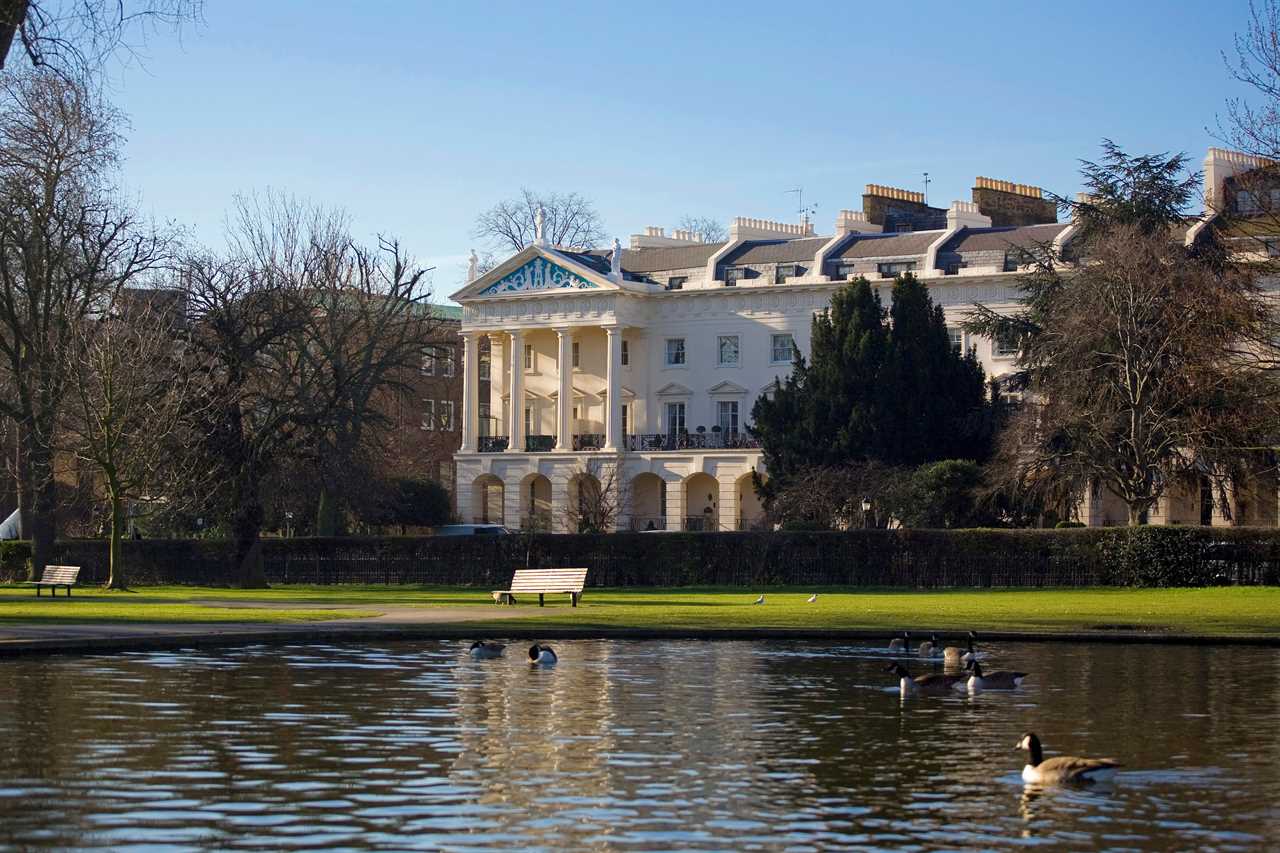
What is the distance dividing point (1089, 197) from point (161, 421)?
32434 millimetres

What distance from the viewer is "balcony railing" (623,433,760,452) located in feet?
286

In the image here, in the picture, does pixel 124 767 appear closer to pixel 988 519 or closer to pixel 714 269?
pixel 988 519

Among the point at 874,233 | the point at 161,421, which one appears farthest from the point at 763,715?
the point at 874,233

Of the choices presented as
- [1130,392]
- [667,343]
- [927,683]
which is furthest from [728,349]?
[927,683]

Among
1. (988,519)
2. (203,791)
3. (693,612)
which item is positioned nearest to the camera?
(203,791)

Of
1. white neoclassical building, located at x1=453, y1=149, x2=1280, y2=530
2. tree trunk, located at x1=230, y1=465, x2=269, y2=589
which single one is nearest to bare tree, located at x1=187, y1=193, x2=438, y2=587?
tree trunk, located at x1=230, y1=465, x2=269, y2=589

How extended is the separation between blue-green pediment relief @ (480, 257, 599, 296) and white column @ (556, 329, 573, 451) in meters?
2.29

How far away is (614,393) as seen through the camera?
89938 millimetres

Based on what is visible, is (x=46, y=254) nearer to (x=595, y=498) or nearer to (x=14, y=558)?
(x=14, y=558)

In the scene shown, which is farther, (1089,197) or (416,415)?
(416,415)

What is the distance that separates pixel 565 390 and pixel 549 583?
173ft

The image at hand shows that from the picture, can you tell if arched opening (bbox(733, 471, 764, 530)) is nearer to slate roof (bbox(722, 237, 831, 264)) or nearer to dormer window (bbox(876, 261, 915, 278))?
slate roof (bbox(722, 237, 831, 264))

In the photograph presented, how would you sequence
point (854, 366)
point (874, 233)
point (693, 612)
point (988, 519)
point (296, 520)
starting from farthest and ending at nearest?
point (874, 233) → point (296, 520) → point (854, 366) → point (988, 519) → point (693, 612)

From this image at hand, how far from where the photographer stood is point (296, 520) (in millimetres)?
71812
